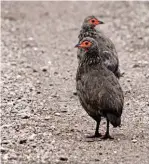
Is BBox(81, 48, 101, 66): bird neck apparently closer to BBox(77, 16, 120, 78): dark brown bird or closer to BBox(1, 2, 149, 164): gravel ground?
BBox(1, 2, 149, 164): gravel ground

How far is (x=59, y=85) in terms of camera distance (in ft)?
42.2

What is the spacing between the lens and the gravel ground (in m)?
8.31

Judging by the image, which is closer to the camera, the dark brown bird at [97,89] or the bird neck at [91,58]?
the dark brown bird at [97,89]

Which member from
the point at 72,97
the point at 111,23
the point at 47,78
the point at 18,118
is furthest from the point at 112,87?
the point at 111,23

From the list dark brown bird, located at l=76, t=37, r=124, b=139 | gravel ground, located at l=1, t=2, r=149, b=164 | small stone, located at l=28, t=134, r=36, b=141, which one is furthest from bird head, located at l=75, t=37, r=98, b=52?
small stone, located at l=28, t=134, r=36, b=141

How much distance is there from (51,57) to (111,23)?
15.5 feet

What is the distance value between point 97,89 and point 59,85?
3897mm

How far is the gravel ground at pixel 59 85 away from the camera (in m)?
A: 8.31

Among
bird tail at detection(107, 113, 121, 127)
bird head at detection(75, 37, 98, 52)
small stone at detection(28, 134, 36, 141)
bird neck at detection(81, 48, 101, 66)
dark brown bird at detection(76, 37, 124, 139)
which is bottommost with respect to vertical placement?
small stone at detection(28, 134, 36, 141)

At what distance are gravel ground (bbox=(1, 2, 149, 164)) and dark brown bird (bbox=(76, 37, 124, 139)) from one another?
1.33ft

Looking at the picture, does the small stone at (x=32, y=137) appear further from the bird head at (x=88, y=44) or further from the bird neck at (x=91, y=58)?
the bird head at (x=88, y=44)

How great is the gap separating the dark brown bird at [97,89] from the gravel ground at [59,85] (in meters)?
0.40

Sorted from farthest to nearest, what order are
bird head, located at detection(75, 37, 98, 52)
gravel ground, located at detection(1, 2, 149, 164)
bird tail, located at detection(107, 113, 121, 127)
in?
bird head, located at detection(75, 37, 98, 52) → bird tail, located at detection(107, 113, 121, 127) → gravel ground, located at detection(1, 2, 149, 164)

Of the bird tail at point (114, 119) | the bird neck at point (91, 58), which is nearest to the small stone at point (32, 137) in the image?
the bird tail at point (114, 119)
